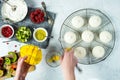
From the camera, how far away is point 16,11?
1.54m

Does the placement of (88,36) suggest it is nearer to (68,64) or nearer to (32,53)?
(68,64)

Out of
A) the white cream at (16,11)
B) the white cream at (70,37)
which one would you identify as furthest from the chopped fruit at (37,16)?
the white cream at (70,37)

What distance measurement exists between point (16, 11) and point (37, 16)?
11 centimetres

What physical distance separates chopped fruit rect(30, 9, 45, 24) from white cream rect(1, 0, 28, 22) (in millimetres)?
44

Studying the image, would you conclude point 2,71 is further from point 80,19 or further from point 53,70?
point 80,19

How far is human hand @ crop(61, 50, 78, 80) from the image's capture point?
1.32m

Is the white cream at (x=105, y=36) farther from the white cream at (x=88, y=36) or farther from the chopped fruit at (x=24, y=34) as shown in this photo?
the chopped fruit at (x=24, y=34)

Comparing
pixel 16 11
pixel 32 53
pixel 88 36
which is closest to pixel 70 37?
pixel 88 36

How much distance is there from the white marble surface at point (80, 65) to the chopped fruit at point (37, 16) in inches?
2.0

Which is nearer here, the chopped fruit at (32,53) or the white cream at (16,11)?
the chopped fruit at (32,53)

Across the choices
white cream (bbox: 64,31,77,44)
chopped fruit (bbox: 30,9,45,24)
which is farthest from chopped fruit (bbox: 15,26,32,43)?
white cream (bbox: 64,31,77,44)

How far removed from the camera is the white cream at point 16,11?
5.01 feet

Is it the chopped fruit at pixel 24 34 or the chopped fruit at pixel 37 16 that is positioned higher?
the chopped fruit at pixel 37 16

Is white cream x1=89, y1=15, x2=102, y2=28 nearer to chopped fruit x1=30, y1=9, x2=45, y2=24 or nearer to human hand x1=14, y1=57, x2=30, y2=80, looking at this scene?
chopped fruit x1=30, y1=9, x2=45, y2=24
